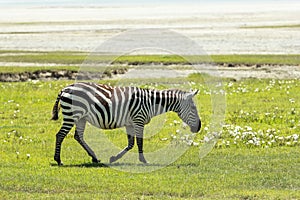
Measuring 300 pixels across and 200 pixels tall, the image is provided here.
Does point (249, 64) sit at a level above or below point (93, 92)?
below

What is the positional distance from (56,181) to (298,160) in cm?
609

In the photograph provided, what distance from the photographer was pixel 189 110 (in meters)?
16.2

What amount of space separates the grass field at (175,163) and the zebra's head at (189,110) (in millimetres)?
942

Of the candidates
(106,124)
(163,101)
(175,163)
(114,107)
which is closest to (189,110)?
(163,101)

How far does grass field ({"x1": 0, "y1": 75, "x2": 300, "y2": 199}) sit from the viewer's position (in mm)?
12742

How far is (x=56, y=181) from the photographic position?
44.0 feet

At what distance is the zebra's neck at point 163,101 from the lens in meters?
16.1

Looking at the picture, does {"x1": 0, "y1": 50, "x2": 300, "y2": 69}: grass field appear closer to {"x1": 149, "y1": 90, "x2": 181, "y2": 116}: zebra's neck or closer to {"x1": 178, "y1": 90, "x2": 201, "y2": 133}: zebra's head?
{"x1": 178, "y1": 90, "x2": 201, "y2": 133}: zebra's head

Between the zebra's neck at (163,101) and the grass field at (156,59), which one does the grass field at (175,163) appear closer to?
the zebra's neck at (163,101)

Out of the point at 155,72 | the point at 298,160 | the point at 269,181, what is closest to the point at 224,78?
the point at 155,72

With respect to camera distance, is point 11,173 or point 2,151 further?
point 2,151

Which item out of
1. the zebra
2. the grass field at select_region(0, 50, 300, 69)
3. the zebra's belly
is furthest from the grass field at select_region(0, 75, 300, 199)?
the grass field at select_region(0, 50, 300, 69)

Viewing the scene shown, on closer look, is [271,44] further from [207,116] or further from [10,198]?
[10,198]

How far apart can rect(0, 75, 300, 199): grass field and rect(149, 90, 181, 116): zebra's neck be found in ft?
4.60
